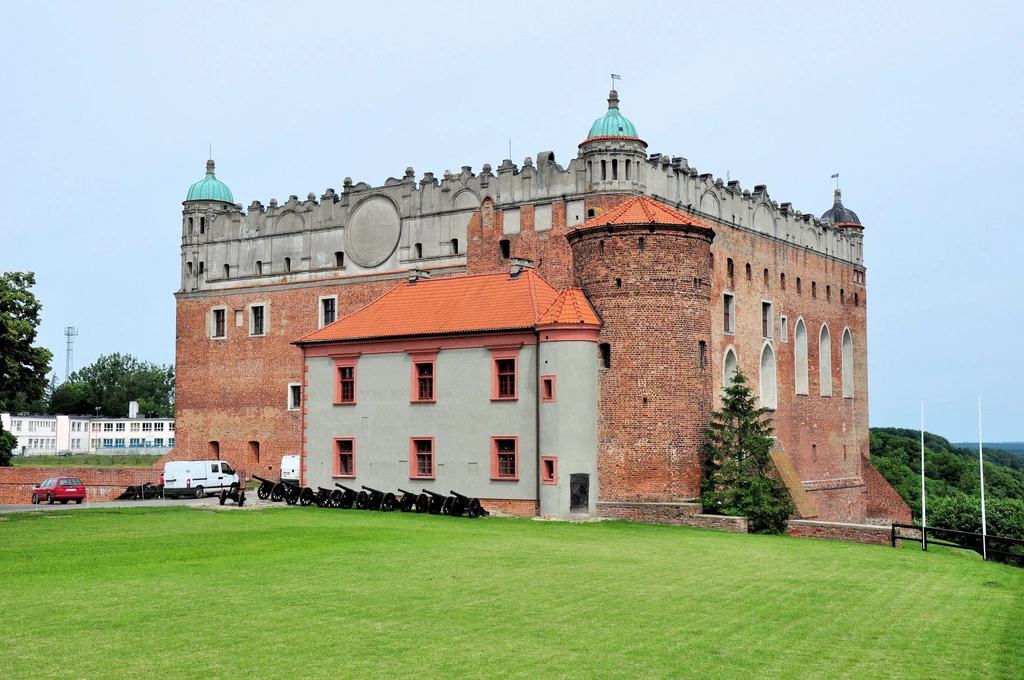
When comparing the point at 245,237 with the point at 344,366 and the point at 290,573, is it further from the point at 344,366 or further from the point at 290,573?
the point at 290,573

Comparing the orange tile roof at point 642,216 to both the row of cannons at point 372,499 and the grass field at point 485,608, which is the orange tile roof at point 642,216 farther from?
the grass field at point 485,608

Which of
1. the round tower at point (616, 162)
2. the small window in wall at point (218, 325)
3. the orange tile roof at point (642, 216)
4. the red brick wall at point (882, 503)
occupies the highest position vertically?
the round tower at point (616, 162)

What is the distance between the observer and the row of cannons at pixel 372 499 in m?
35.4

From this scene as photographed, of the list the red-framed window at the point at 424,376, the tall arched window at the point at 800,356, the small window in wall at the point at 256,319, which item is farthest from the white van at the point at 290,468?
the tall arched window at the point at 800,356

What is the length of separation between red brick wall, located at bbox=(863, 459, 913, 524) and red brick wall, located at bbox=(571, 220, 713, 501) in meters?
24.9

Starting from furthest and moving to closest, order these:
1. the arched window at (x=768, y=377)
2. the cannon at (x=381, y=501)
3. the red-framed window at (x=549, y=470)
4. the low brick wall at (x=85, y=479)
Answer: the arched window at (x=768, y=377)
the low brick wall at (x=85, y=479)
the cannon at (x=381, y=501)
the red-framed window at (x=549, y=470)

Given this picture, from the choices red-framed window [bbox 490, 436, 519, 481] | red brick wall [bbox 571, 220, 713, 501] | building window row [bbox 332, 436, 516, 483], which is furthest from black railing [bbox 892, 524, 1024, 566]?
red-framed window [bbox 490, 436, 519, 481]

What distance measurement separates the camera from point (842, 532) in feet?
101

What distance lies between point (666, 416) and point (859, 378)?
2770 centimetres

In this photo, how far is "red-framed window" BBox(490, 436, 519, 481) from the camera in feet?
120

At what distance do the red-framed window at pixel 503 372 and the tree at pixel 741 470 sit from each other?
6.28m

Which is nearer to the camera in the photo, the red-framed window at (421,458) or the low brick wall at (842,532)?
the low brick wall at (842,532)

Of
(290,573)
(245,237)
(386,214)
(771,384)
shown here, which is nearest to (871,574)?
(290,573)

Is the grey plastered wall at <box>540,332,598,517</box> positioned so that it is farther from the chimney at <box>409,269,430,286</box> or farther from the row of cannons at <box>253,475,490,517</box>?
the chimney at <box>409,269,430,286</box>
